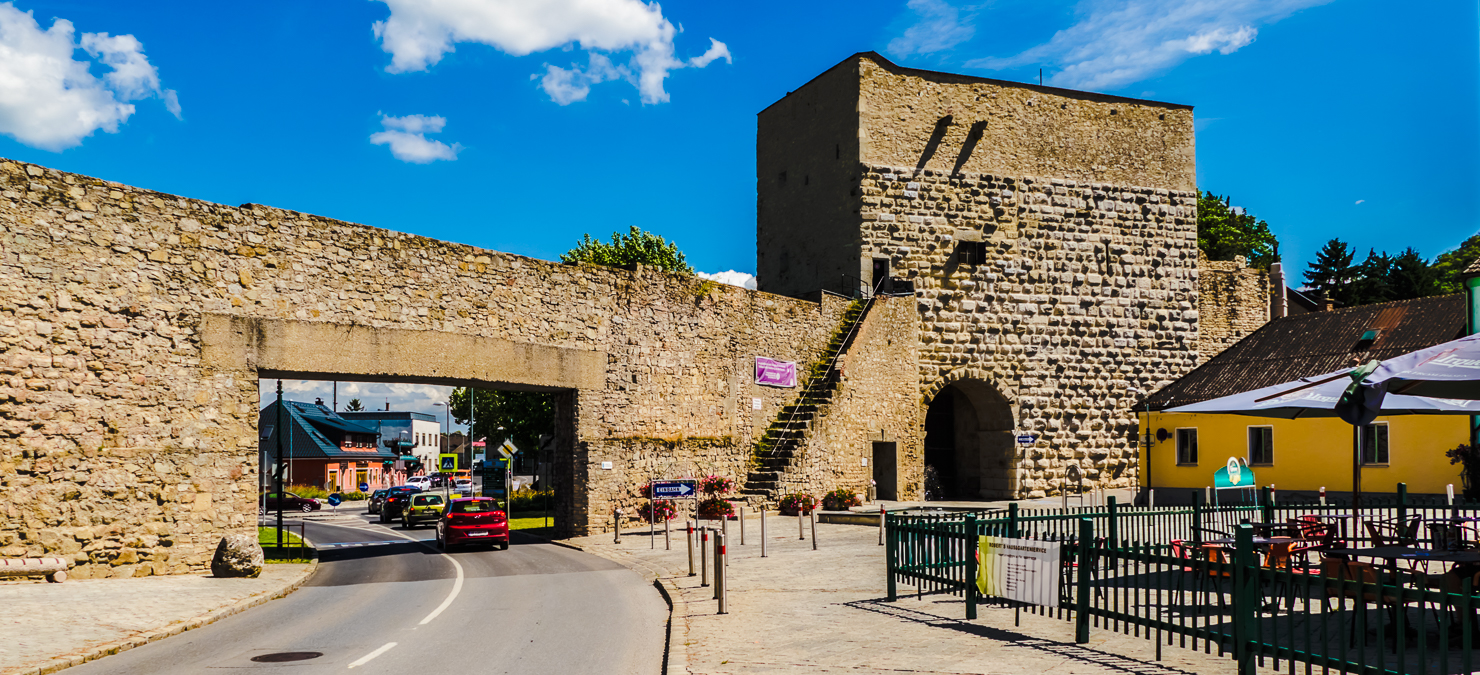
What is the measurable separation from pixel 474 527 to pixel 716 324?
29.3 feet

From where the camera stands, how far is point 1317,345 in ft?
111

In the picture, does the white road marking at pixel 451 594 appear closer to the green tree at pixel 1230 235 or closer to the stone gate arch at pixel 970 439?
the stone gate arch at pixel 970 439

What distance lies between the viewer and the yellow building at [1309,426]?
2827 cm

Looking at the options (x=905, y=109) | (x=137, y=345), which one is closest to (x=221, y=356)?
(x=137, y=345)

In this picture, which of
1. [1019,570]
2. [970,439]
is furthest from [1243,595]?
[970,439]

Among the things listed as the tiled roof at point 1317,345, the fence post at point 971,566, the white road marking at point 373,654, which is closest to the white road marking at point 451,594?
the white road marking at point 373,654

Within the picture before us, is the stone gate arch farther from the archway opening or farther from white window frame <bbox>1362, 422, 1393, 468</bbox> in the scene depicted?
white window frame <bbox>1362, 422, 1393, 468</bbox>

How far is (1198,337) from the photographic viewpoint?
118 ft

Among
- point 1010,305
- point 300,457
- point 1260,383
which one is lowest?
point 300,457

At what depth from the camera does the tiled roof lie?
3123 centimetres

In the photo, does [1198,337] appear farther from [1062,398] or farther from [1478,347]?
[1478,347]

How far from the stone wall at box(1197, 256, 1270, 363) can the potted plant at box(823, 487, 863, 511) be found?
57.7 ft

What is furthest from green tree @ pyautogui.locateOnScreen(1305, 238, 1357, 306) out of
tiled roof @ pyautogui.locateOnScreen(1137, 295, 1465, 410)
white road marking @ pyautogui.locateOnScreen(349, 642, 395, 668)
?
white road marking @ pyautogui.locateOnScreen(349, 642, 395, 668)

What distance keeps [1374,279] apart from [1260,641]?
49438 millimetres
